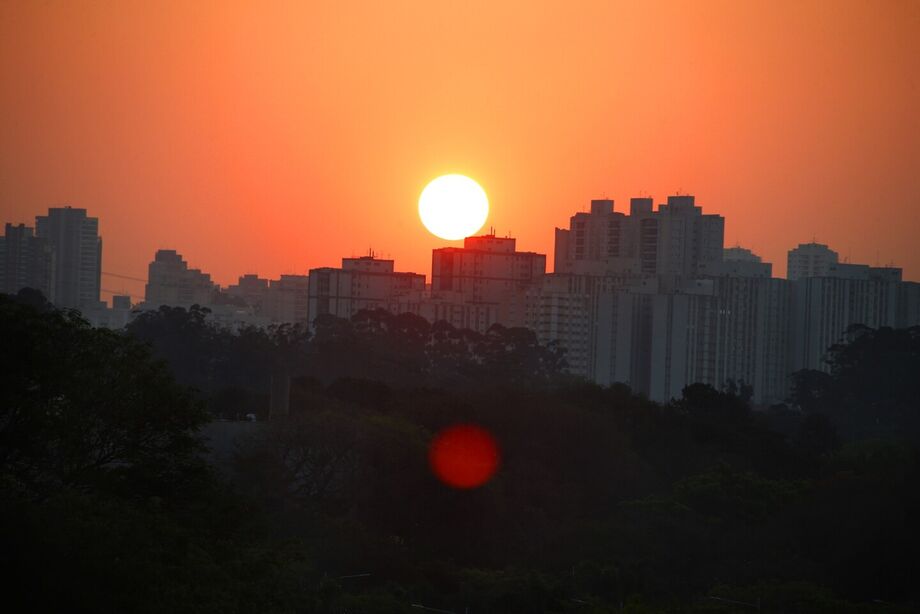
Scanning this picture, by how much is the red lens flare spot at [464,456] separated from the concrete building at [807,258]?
234 feet

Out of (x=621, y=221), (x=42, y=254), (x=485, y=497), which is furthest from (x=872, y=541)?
(x=42, y=254)

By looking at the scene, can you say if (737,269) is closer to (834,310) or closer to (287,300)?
(834,310)

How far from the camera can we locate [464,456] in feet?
86.5

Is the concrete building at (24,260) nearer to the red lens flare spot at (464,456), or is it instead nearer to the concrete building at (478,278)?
the concrete building at (478,278)

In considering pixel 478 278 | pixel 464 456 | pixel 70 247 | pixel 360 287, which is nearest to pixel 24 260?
pixel 70 247

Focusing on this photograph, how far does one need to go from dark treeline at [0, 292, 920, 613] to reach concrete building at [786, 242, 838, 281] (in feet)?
178

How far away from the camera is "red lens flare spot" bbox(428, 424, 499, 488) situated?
24.8 metres

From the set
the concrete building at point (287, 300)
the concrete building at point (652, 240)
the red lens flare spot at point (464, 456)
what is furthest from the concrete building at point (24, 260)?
the red lens flare spot at point (464, 456)

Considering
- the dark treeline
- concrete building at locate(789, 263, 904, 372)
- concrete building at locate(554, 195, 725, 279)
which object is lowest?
the dark treeline

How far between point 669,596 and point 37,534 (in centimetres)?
1143

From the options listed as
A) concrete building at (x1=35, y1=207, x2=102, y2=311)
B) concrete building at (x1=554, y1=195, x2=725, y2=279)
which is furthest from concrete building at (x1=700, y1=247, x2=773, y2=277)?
concrete building at (x1=35, y1=207, x2=102, y2=311)

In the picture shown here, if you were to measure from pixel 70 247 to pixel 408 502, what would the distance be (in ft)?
249

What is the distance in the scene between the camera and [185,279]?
116812mm

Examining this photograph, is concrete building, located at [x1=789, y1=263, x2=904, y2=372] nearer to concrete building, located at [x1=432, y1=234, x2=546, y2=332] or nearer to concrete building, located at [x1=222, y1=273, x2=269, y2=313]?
concrete building, located at [x1=432, y1=234, x2=546, y2=332]
